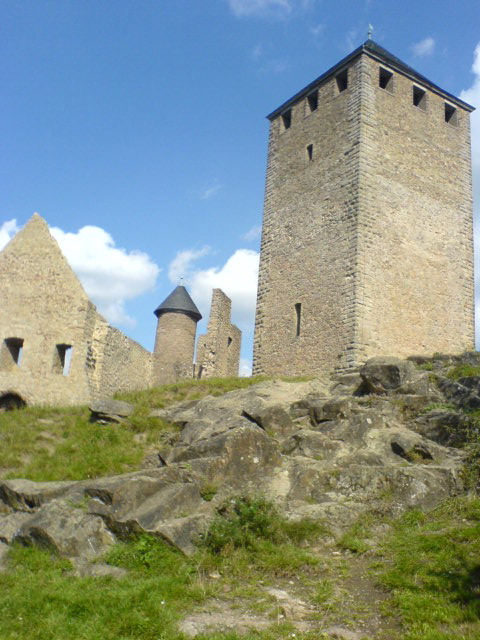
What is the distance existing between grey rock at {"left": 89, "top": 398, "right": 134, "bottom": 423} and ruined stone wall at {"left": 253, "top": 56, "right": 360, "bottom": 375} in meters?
6.12

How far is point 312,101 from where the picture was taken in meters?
20.8

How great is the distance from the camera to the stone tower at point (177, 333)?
1121 inches

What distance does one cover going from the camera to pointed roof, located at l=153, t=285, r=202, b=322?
30906 millimetres

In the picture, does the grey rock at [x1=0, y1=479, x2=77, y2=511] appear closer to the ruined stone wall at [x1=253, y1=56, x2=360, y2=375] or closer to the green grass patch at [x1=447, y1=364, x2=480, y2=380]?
the green grass patch at [x1=447, y1=364, x2=480, y2=380]

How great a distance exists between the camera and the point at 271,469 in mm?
9133

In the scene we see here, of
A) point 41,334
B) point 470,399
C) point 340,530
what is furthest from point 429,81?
point 340,530

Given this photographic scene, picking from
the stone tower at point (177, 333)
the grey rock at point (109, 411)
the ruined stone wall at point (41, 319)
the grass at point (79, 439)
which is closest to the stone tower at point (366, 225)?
the grass at point (79, 439)

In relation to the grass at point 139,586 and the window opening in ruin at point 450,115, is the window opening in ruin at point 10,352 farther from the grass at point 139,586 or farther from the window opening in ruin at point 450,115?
the window opening in ruin at point 450,115

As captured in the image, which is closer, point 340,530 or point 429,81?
point 340,530

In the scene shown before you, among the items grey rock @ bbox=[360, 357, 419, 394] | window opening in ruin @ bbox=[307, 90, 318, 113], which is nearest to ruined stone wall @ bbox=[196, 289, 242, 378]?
window opening in ruin @ bbox=[307, 90, 318, 113]

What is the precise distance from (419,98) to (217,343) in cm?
1206

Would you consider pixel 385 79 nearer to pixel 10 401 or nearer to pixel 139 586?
pixel 10 401

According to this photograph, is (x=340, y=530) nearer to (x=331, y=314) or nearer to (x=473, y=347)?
(x=331, y=314)

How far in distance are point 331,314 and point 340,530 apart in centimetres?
1014
